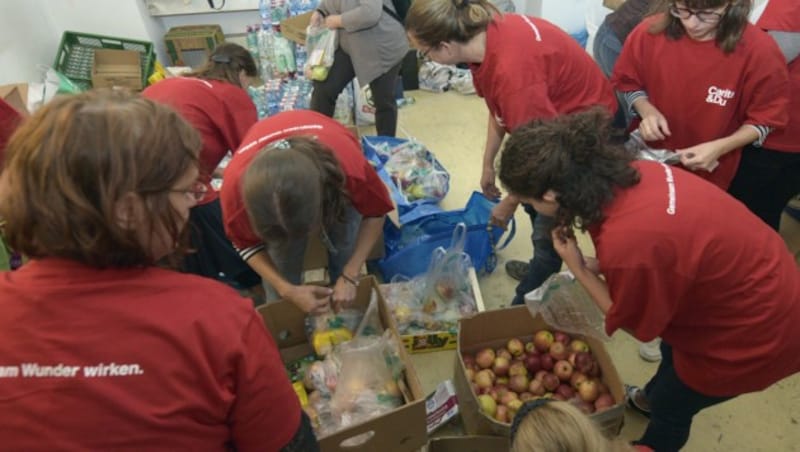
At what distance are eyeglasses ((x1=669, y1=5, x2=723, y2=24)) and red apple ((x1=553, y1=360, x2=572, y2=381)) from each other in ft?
4.04

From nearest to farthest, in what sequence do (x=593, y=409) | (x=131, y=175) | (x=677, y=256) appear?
(x=131, y=175), (x=677, y=256), (x=593, y=409)

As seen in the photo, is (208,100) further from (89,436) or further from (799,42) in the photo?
(799,42)

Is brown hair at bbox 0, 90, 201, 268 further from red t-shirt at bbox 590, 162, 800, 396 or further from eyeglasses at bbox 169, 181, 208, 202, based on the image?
red t-shirt at bbox 590, 162, 800, 396

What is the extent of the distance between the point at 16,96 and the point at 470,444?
126 inches

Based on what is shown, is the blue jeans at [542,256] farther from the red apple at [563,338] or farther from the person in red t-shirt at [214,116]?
the person in red t-shirt at [214,116]

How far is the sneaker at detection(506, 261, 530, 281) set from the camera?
103 inches

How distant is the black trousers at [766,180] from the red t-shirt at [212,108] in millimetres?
1913

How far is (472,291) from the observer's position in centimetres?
234

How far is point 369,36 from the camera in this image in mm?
2912

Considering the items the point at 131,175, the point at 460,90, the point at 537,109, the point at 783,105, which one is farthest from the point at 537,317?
the point at 460,90

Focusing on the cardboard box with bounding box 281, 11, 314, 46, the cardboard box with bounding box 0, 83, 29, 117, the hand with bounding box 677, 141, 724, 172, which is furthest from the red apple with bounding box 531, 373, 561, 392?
the cardboard box with bounding box 0, 83, 29, 117

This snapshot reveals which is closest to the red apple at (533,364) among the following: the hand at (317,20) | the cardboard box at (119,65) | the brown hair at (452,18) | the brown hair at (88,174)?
the brown hair at (452,18)

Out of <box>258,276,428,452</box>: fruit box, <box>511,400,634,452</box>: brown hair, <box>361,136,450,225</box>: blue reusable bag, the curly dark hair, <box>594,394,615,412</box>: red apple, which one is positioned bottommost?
<box>594,394,615,412</box>: red apple

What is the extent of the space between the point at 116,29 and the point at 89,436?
4.44 m
